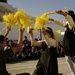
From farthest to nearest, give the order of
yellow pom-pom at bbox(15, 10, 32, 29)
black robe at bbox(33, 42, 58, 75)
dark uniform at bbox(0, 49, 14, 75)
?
black robe at bbox(33, 42, 58, 75)
yellow pom-pom at bbox(15, 10, 32, 29)
dark uniform at bbox(0, 49, 14, 75)

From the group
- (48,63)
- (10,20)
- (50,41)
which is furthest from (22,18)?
(48,63)

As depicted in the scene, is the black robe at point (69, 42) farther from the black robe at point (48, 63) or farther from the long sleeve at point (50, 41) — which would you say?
the black robe at point (48, 63)

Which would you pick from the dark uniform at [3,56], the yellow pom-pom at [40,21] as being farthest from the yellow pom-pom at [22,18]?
the yellow pom-pom at [40,21]

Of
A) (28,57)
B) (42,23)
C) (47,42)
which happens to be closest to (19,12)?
(42,23)

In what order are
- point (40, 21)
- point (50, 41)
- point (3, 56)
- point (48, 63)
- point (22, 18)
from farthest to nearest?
point (50, 41) < point (48, 63) < point (40, 21) < point (22, 18) < point (3, 56)

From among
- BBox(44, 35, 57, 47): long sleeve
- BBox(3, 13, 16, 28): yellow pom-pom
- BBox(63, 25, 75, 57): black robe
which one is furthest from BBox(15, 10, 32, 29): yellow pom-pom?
BBox(63, 25, 75, 57): black robe

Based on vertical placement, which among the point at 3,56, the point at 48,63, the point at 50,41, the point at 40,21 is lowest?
the point at 48,63

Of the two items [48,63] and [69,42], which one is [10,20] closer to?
[48,63]

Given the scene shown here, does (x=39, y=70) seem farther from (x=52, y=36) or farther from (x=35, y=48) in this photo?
(x=35, y=48)

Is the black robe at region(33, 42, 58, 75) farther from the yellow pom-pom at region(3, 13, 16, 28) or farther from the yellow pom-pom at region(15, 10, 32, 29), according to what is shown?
the yellow pom-pom at region(3, 13, 16, 28)

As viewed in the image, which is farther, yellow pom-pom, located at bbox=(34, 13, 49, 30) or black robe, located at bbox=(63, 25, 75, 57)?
black robe, located at bbox=(63, 25, 75, 57)

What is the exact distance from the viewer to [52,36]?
6.91 m

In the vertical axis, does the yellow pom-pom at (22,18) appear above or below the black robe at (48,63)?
above

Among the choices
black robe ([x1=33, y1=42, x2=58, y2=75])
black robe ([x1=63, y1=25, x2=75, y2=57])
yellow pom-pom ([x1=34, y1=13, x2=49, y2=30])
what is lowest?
black robe ([x1=33, y1=42, x2=58, y2=75])
